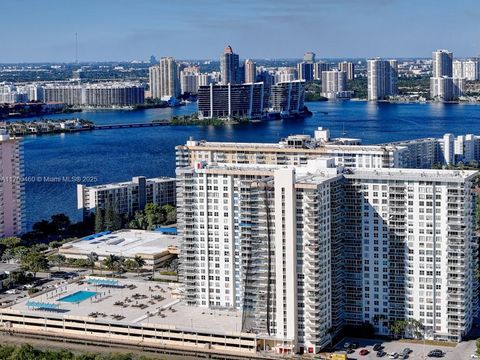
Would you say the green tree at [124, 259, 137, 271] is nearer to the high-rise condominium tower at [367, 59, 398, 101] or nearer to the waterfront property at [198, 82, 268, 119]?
the waterfront property at [198, 82, 268, 119]

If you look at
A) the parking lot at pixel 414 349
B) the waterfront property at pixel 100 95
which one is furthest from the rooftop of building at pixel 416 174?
the waterfront property at pixel 100 95

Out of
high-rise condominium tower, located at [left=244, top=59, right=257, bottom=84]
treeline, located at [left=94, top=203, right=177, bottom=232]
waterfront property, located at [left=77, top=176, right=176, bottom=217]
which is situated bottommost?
treeline, located at [left=94, top=203, right=177, bottom=232]

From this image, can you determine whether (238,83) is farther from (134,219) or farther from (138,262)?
(138,262)

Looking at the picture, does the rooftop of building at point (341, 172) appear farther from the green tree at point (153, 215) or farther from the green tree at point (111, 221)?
the green tree at point (111, 221)

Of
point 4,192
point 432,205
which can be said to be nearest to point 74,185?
→ point 4,192

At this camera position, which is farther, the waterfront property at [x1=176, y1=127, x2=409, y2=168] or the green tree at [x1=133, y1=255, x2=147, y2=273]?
the waterfront property at [x1=176, y1=127, x2=409, y2=168]

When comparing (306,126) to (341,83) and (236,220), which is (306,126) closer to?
(341,83)

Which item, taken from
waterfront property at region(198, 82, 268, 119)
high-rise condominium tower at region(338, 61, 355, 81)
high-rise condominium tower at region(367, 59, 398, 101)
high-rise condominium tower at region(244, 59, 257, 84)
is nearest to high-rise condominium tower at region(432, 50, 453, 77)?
high-rise condominium tower at region(367, 59, 398, 101)
